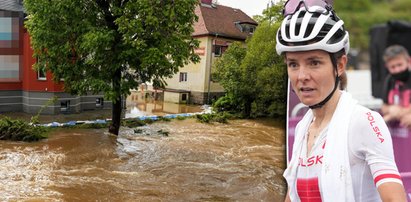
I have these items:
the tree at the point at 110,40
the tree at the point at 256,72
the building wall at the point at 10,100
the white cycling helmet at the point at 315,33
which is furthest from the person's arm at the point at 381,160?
the building wall at the point at 10,100

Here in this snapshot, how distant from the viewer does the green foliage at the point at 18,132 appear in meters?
15.0

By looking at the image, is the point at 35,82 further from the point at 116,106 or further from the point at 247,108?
the point at 247,108

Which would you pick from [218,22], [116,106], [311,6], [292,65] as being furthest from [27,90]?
[292,65]

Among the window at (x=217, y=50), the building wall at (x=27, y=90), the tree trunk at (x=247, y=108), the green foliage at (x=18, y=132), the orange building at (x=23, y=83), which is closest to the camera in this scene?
the green foliage at (x=18, y=132)

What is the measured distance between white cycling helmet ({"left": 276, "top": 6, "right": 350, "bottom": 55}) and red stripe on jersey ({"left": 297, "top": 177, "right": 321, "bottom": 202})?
65 cm

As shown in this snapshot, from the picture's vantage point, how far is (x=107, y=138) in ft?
52.7

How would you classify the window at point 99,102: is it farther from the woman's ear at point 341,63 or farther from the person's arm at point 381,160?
the person's arm at point 381,160

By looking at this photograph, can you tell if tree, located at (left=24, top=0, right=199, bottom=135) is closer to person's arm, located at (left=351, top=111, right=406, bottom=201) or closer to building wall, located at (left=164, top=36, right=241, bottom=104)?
person's arm, located at (left=351, top=111, right=406, bottom=201)

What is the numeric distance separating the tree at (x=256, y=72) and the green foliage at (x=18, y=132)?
11.6 m

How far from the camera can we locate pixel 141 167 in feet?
40.6

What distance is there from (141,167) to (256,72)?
12.9 meters

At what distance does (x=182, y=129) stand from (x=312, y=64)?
17.8 m

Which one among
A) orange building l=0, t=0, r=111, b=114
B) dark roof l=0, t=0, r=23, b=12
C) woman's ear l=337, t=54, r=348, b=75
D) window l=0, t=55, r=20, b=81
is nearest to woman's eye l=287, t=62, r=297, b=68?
woman's ear l=337, t=54, r=348, b=75

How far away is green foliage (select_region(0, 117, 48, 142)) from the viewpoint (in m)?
15.0
